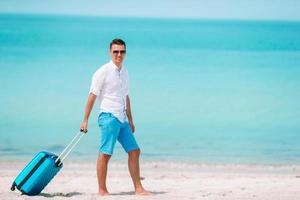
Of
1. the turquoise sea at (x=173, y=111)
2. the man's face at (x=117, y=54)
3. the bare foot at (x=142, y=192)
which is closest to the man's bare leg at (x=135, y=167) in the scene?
the bare foot at (x=142, y=192)

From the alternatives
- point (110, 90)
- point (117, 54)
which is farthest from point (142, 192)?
point (117, 54)

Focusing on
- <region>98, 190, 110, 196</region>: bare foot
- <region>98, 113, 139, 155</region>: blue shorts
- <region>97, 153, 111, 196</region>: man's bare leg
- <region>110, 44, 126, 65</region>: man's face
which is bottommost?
<region>98, 190, 110, 196</region>: bare foot

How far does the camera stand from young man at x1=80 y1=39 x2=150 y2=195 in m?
7.60

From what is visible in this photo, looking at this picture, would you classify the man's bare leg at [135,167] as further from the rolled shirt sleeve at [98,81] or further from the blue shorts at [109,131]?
the rolled shirt sleeve at [98,81]

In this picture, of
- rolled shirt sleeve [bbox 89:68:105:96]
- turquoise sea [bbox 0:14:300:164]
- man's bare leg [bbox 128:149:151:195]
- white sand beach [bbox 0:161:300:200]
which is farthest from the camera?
turquoise sea [bbox 0:14:300:164]

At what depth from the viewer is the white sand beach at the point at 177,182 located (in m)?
7.89

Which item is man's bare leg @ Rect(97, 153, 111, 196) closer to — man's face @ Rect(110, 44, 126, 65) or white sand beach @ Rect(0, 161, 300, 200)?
white sand beach @ Rect(0, 161, 300, 200)

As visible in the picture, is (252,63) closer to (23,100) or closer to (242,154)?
(23,100)

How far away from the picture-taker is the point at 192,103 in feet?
67.5

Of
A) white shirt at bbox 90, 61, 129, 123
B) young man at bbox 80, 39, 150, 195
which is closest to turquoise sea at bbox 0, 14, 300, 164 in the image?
young man at bbox 80, 39, 150, 195

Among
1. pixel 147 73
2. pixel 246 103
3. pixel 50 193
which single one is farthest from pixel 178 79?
pixel 50 193

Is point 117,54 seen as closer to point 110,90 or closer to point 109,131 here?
point 110,90

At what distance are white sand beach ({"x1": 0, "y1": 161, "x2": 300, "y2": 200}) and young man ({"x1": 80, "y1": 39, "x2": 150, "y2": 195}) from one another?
1.44 feet

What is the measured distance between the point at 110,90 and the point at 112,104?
0.41 feet
